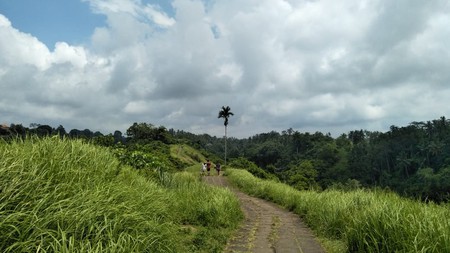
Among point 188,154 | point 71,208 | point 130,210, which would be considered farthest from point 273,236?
point 188,154

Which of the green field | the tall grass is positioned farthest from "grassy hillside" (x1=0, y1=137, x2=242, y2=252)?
the tall grass

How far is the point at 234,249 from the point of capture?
8023mm

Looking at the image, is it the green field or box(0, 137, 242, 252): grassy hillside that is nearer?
box(0, 137, 242, 252): grassy hillside

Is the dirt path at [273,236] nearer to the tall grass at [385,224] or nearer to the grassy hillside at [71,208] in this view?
the tall grass at [385,224]

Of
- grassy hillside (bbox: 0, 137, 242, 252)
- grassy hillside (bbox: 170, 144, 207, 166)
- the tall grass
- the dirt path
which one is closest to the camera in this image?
grassy hillside (bbox: 0, 137, 242, 252)

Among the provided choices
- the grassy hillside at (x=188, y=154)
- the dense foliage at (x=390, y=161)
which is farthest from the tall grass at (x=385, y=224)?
the grassy hillside at (x=188, y=154)

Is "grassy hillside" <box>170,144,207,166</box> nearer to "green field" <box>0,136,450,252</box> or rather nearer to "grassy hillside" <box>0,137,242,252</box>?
"green field" <box>0,136,450,252</box>

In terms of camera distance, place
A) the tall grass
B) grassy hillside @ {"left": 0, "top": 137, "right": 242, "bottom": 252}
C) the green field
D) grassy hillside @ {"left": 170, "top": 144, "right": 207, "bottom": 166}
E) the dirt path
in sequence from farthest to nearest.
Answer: grassy hillside @ {"left": 170, "top": 144, "right": 207, "bottom": 166}, the dirt path, the tall grass, the green field, grassy hillside @ {"left": 0, "top": 137, "right": 242, "bottom": 252}

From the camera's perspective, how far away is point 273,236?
376 inches

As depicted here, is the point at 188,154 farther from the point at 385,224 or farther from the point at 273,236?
the point at 385,224

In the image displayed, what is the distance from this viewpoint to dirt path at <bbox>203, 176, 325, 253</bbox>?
27.0 feet

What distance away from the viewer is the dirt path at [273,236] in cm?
822

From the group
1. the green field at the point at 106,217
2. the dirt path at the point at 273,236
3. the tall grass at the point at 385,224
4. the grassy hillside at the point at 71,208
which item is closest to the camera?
the grassy hillside at the point at 71,208

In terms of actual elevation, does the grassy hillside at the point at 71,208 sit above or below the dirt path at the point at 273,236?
above
